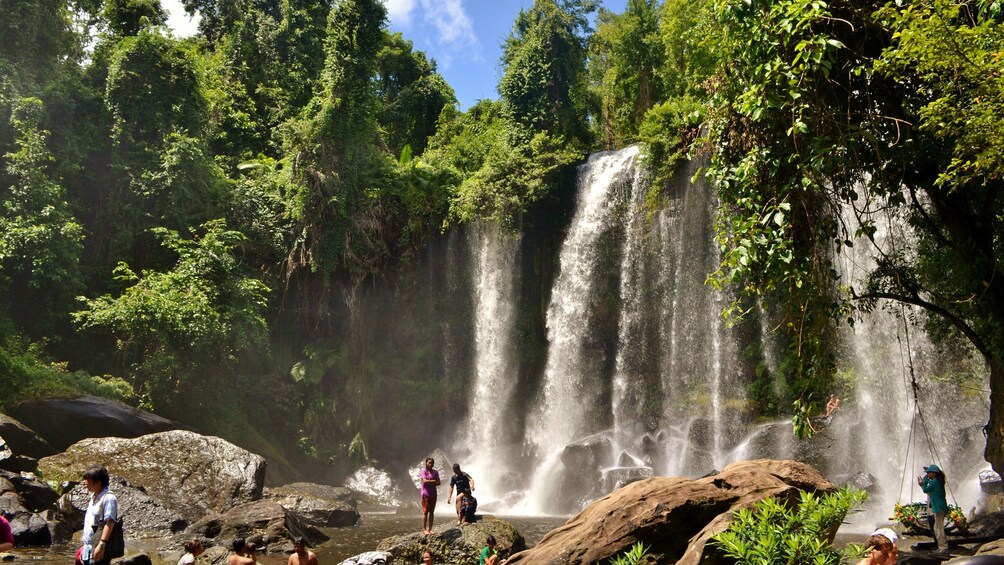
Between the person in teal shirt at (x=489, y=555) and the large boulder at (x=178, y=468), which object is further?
the large boulder at (x=178, y=468)

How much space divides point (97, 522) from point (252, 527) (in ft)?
20.2

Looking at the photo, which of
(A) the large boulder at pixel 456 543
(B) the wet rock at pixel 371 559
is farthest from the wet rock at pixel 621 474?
(B) the wet rock at pixel 371 559

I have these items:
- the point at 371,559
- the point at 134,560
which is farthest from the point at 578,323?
the point at 134,560

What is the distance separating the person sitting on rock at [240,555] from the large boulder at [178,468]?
23.4 ft

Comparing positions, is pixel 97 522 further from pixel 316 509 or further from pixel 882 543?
pixel 316 509

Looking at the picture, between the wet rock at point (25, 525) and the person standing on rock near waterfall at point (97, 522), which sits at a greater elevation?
the person standing on rock near waterfall at point (97, 522)

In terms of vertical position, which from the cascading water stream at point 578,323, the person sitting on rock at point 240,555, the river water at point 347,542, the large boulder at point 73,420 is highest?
the cascading water stream at point 578,323

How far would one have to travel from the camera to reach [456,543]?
10.0 meters

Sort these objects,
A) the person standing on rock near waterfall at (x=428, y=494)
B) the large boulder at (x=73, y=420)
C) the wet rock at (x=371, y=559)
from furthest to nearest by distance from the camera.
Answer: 1. the large boulder at (x=73, y=420)
2. the person standing on rock near waterfall at (x=428, y=494)
3. the wet rock at (x=371, y=559)

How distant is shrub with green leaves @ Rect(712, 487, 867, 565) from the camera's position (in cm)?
462

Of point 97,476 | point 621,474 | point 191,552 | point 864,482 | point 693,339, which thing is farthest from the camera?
point 693,339

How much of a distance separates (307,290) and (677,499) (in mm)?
18944

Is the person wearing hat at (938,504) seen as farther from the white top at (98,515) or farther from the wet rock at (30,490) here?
the wet rock at (30,490)

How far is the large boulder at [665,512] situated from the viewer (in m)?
6.50
